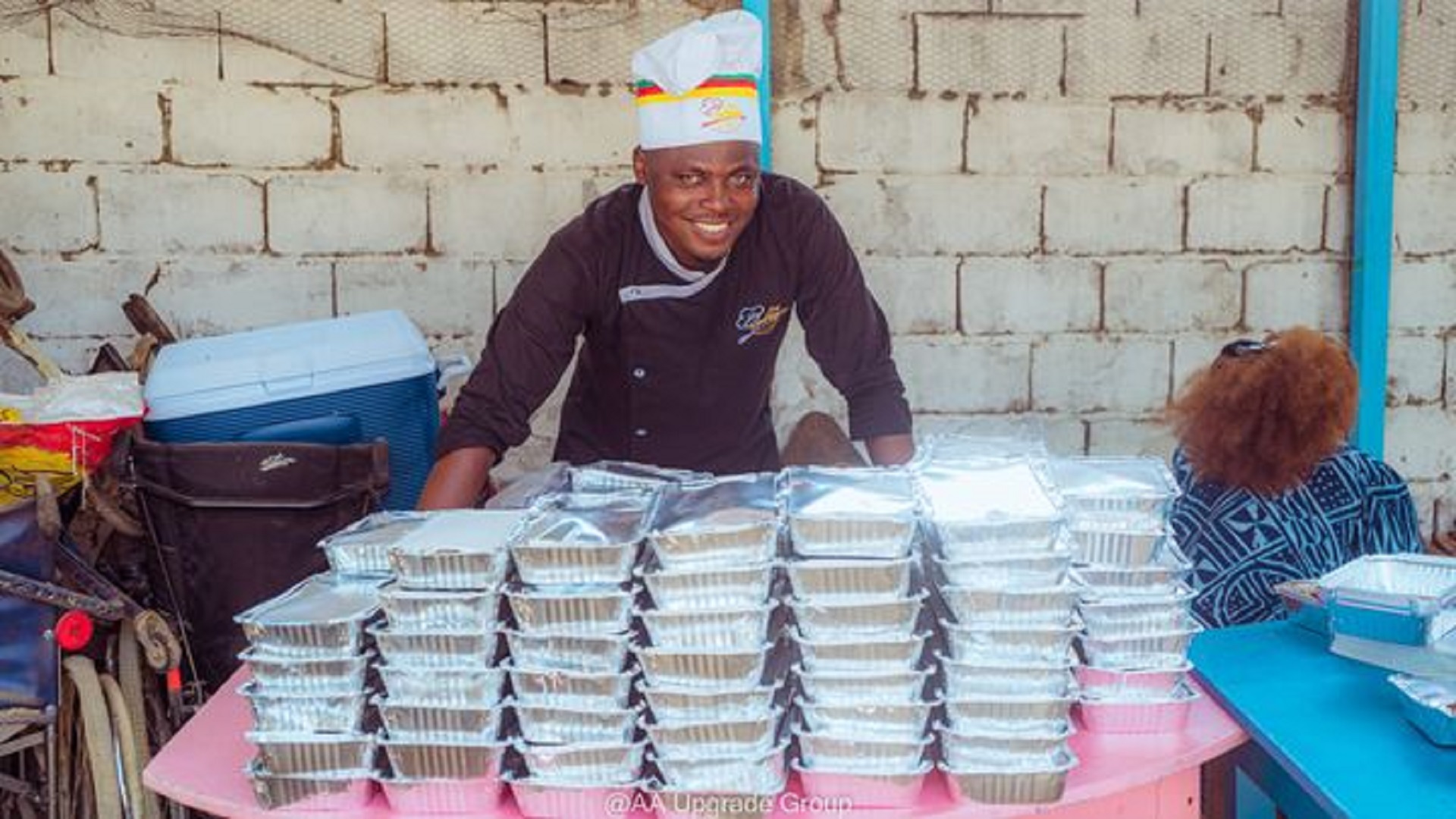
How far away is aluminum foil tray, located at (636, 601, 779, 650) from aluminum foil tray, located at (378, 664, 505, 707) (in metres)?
0.19

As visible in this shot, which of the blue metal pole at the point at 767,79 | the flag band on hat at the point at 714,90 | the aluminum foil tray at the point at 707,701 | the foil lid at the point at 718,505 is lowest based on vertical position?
the aluminum foil tray at the point at 707,701


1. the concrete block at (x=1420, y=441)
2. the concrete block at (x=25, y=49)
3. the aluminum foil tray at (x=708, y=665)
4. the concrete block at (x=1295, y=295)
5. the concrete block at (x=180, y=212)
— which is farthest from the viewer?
the concrete block at (x=1420, y=441)

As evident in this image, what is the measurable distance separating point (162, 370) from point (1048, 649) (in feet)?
6.71

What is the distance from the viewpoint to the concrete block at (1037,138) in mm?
3871

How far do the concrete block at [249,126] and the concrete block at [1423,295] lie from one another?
121 inches

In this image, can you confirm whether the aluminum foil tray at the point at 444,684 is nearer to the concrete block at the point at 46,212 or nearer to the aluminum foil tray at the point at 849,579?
the aluminum foil tray at the point at 849,579

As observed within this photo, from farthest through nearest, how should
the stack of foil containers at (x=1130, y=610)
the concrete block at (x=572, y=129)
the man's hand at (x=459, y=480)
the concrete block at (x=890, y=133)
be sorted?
the concrete block at (x=890, y=133) → the concrete block at (x=572, y=129) → the man's hand at (x=459, y=480) → the stack of foil containers at (x=1130, y=610)

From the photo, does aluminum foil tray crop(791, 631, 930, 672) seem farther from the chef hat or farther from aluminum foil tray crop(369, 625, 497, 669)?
the chef hat

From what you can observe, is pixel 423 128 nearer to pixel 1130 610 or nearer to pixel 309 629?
pixel 309 629

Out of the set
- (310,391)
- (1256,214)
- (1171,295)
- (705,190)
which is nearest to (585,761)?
(705,190)

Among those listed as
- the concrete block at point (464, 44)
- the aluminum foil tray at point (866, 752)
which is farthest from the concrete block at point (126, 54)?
the aluminum foil tray at point (866, 752)

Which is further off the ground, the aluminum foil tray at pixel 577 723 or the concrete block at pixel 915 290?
the concrete block at pixel 915 290

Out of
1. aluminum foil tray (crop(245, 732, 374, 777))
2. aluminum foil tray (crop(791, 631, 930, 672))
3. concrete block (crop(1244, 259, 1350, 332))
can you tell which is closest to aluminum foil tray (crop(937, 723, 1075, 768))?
aluminum foil tray (crop(791, 631, 930, 672))

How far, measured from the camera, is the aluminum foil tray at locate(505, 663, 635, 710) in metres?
1.58
